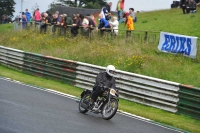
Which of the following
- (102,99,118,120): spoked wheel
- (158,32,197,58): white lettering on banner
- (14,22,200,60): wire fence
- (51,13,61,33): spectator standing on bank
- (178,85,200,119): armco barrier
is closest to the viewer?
(102,99,118,120): spoked wheel

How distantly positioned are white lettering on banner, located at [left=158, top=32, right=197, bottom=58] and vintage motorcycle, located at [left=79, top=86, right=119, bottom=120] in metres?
7.82

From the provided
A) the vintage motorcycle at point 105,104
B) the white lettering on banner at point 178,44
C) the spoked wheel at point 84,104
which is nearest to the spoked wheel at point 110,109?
the vintage motorcycle at point 105,104

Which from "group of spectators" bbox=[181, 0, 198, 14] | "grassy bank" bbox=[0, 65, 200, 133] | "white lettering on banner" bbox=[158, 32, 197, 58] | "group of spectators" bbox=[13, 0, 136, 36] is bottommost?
"grassy bank" bbox=[0, 65, 200, 133]

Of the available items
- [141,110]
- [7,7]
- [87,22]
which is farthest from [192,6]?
[7,7]

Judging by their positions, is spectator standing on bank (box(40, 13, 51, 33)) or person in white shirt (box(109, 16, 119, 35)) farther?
spectator standing on bank (box(40, 13, 51, 33))

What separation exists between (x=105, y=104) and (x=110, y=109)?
0.27 meters

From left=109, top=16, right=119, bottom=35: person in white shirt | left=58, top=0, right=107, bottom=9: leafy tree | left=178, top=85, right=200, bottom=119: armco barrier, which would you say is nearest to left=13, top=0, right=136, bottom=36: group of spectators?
left=109, top=16, right=119, bottom=35: person in white shirt

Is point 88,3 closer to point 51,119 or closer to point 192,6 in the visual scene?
point 192,6

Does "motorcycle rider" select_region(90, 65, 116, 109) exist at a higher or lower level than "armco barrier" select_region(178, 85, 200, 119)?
higher

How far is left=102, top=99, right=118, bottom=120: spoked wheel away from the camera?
15.6m

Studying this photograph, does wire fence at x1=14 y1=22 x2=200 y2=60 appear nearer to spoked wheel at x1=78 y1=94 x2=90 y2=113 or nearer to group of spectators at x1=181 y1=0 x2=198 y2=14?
group of spectators at x1=181 y1=0 x2=198 y2=14

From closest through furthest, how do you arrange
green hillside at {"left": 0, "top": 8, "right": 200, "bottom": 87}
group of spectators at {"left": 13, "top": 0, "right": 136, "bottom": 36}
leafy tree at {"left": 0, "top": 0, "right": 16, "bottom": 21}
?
green hillside at {"left": 0, "top": 8, "right": 200, "bottom": 87} → group of spectators at {"left": 13, "top": 0, "right": 136, "bottom": 36} → leafy tree at {"left": 0, "top": 0, "right": 16, "bottom": 21}

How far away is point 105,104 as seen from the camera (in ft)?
52.5

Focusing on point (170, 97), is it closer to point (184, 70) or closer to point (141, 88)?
point (141, 88)
